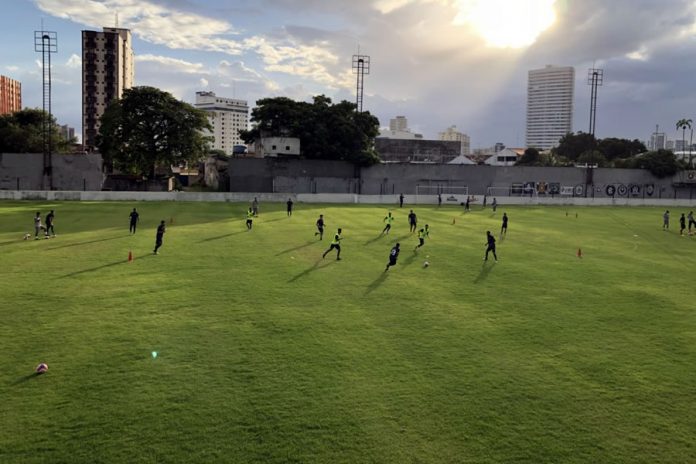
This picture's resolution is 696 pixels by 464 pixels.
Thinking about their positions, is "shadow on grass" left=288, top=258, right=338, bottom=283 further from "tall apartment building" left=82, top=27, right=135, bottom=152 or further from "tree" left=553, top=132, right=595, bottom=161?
"tree" left=553, top=132, right=595, bottom=161

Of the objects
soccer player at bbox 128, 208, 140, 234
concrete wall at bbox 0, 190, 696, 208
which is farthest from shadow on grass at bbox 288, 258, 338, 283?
concrete wall at bbox 0, 190, 696, 208

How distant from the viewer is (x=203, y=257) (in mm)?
24891

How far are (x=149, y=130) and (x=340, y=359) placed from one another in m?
67.6

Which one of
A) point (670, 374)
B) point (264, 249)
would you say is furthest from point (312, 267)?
point (670, 374)

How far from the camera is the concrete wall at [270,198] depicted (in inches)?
2308

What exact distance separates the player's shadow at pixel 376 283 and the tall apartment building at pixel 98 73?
13046 cm

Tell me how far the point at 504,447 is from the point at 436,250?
20.1 meters

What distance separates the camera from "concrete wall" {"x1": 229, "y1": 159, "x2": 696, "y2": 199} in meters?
74.6

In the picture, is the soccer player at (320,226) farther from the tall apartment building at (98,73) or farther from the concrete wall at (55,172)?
the tall apartment building at (98,73)

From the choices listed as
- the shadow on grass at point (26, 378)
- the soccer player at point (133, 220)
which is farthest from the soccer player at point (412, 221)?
the shadow on grass at point (26, 378)

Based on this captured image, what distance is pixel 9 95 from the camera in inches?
7215

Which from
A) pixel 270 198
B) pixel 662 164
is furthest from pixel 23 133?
pixel 662 164

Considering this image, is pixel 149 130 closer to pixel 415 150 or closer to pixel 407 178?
pixel 407 178

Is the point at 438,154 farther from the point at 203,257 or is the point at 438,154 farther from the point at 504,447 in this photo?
the point at 504,447
